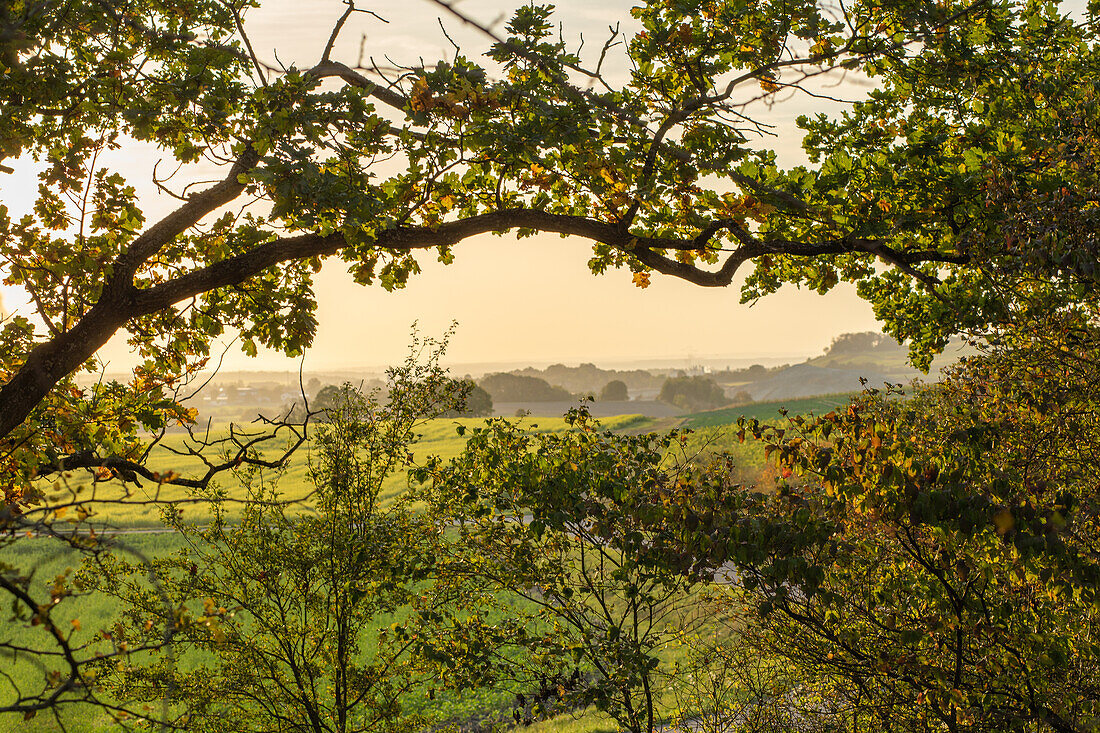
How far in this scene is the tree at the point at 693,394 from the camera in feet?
281

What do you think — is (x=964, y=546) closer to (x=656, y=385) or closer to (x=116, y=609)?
(x=116, y=609)

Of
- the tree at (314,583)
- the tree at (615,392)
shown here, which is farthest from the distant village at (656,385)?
the tree at (314,583)

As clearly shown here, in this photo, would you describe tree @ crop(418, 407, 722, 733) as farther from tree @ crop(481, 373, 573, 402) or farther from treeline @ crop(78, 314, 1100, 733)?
tree @ crop(481, 373, 573, 402)

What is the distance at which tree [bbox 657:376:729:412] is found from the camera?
8562 centimetres

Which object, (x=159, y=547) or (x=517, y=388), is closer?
(x=159, y=547)

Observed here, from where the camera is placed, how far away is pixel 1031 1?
10.3m

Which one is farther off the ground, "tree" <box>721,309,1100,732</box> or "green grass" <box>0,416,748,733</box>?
"tree" <box>721,309,1100,732</box>

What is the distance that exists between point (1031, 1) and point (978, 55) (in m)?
3.12

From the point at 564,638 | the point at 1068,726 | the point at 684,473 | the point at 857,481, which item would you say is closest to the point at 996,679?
the point at 1068,726

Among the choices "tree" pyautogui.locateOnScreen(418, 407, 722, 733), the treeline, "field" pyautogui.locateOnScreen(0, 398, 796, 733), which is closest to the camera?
the treeline

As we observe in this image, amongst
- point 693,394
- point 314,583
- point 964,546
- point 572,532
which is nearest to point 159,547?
point 314,583

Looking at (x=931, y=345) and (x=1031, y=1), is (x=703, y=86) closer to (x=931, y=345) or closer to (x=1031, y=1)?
(x=931, y=345)

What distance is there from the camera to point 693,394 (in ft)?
283

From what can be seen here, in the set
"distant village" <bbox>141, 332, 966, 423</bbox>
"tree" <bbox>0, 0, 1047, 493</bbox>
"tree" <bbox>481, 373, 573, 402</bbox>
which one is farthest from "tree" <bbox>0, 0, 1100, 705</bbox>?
"tree" <bbox>481, 373, 573, 402</bbox>
